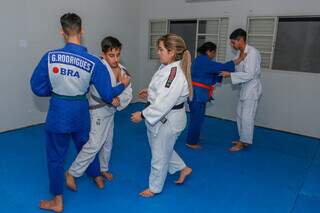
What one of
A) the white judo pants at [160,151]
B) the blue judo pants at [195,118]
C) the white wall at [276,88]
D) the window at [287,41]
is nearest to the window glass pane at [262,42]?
the window at [287,41]

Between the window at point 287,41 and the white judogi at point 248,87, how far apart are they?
113 cm

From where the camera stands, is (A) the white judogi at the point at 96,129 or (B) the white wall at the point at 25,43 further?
(B) the white wall at the point at 25,43

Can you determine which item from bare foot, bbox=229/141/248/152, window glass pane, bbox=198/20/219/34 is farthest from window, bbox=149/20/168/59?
bare foot, bbox=229/141/248/152

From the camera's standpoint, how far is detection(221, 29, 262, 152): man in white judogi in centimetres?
336

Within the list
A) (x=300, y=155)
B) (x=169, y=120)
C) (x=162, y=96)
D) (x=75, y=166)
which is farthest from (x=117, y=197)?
(x=300, y=155)

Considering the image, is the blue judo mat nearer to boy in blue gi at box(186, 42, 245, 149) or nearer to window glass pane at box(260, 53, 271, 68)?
boy in blue gi at box(186, 42, 245, 149)

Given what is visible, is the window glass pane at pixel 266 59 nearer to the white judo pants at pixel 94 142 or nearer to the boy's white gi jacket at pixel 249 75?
the boy's white gi jacket at pixel 249 75

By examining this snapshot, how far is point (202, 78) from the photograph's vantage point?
3.44 meters

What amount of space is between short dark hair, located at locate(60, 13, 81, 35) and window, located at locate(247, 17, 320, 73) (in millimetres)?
3402

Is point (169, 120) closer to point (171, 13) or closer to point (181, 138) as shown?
point (181, 138)

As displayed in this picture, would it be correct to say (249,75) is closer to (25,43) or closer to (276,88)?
(276,88)

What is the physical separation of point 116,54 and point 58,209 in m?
1.32

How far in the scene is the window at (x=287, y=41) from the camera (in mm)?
4113

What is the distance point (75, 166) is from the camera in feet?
A: 7.72
